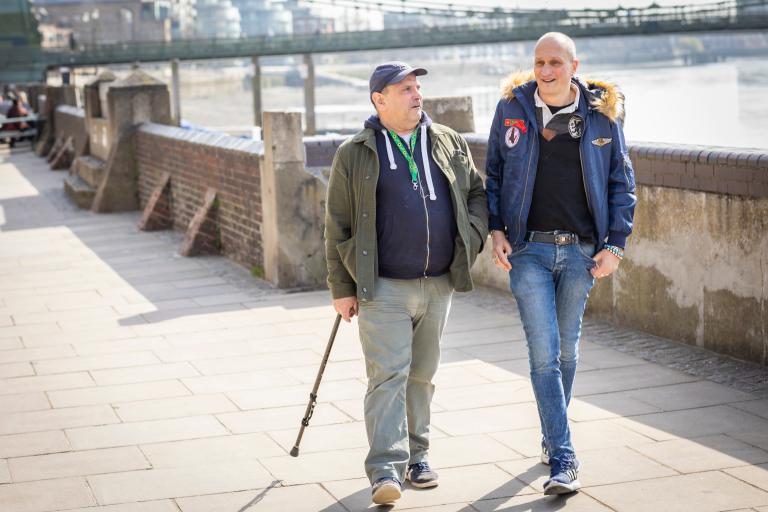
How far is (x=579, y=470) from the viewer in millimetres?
5098

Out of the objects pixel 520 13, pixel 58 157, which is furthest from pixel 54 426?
pixel 520 13

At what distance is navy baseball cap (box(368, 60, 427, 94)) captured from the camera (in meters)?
4.59

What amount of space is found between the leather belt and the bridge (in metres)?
78.4

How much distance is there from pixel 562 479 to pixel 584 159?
1.19 m

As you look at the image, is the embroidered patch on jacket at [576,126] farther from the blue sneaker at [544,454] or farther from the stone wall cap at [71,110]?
the stone wall cap at [71,110]

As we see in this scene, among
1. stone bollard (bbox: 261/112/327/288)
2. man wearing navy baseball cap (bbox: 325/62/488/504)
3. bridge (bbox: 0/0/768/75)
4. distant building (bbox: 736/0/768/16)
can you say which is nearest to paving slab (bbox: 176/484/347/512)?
man wearing navy baseball cap (bbox: 325/62/488/504)

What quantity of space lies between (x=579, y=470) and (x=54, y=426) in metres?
2.64

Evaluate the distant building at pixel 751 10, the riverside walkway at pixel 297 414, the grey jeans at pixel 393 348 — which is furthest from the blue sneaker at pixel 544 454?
the distant building at pixel 751 10

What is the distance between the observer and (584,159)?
4.71m

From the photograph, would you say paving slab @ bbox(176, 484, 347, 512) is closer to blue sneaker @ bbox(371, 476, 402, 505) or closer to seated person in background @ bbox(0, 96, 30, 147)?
blue sneaker @ bbox(371, 476, 402, 505)

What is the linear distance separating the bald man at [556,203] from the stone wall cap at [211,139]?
6072 mm

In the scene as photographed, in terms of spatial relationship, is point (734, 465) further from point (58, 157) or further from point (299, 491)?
point (58, 157)

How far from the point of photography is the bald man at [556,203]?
4.73m

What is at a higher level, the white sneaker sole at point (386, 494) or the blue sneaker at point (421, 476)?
the white sneaker sole at point (386, 494)
